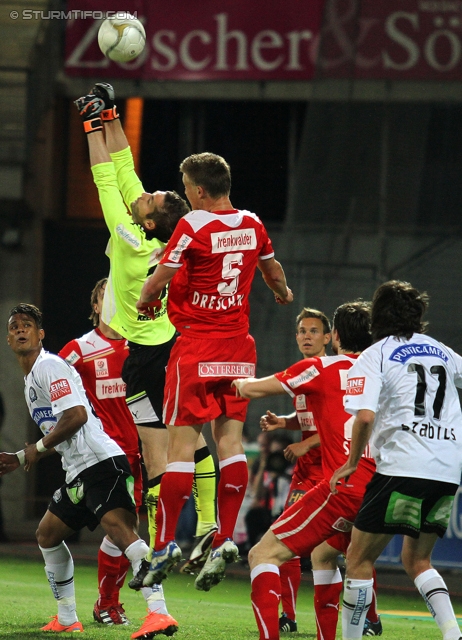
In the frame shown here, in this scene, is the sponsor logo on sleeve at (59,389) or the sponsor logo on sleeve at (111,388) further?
the sponsor logo on sleeve at (111,388)

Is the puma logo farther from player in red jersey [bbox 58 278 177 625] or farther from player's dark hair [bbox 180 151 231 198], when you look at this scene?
player in red jersey [bbox 58 278 177 625]

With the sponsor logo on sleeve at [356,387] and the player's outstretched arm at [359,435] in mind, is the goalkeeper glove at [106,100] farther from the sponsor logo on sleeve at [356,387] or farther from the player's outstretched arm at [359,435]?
the player's outstretched arm at [359,435]

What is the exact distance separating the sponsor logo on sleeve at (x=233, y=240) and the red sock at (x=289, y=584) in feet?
9.22

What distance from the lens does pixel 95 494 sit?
6.55 meters

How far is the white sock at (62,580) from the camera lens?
684cm

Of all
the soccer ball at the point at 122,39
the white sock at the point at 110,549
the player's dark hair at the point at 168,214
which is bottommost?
the white sock at the point at 110,549

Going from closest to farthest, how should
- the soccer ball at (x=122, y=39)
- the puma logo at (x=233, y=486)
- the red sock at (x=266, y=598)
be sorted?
the red sock at (x=266, y=598) → the puma logo at (x=233, y=486) → the soccer ball at (x=122, y=39)

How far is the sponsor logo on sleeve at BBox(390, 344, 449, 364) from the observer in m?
5.34

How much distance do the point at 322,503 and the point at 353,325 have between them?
1059mm

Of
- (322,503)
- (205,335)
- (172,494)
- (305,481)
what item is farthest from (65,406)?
(305,481)

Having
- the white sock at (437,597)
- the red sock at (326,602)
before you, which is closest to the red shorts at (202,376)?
the red sock at (326,602)

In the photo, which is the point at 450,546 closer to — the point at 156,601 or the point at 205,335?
the point at 156,601

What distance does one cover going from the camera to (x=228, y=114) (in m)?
16.5

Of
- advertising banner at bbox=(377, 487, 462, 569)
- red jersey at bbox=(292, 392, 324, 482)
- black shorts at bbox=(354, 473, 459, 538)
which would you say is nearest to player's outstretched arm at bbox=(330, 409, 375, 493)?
black shorts at bbox=(354, 473, 459, 538)
